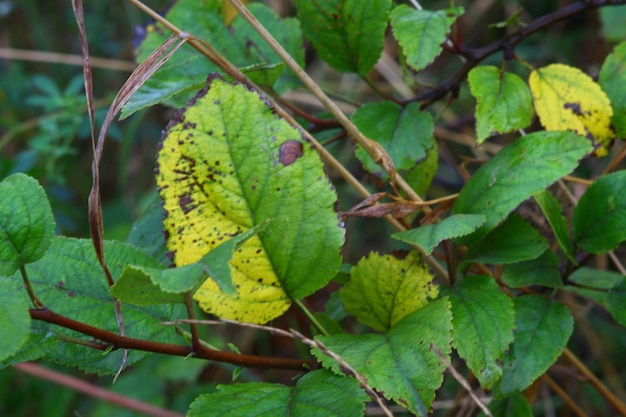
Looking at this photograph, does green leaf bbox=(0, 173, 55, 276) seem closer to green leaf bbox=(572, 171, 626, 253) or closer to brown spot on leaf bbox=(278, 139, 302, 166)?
brown spot on leaf bbox=(278, 139, 302, 166)

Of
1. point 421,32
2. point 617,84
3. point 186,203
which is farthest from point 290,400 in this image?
point 617,84

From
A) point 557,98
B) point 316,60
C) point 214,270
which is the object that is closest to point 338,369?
point 214,270

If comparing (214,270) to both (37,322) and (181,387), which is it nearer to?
(37,322)

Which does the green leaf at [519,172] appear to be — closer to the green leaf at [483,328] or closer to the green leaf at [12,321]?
the green leaf at [483,328]

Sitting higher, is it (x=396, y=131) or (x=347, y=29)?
(x=347, y=29)

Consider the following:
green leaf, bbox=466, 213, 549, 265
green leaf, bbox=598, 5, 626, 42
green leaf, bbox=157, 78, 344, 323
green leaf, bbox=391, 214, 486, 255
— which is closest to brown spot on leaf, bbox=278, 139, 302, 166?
green leaf, bbox=157, 78, 344, 323

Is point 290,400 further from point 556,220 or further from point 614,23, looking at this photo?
point 614,23
